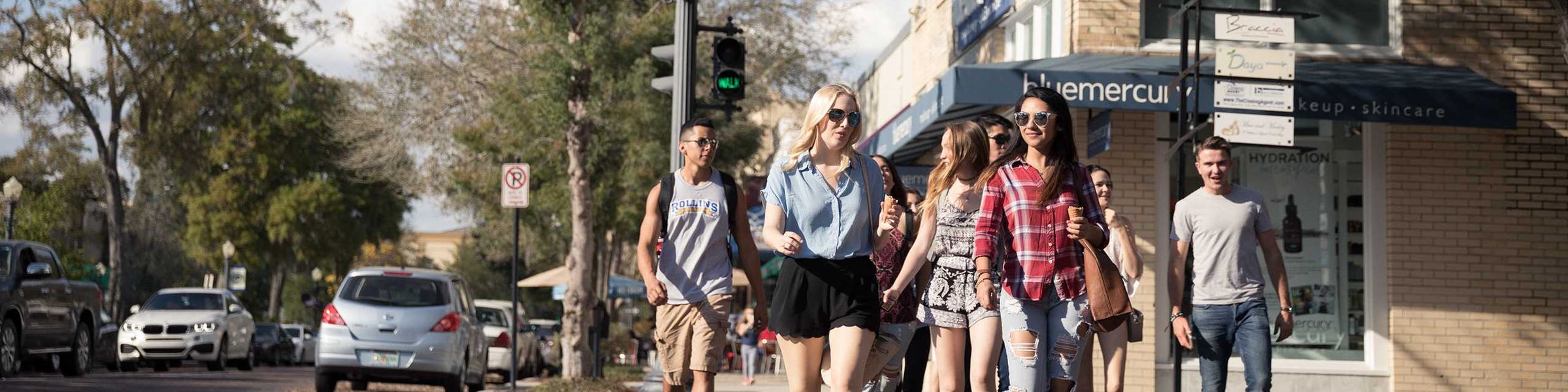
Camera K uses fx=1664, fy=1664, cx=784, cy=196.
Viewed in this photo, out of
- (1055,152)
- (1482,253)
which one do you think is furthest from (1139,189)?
(1055,152)

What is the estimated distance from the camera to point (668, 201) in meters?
8.46

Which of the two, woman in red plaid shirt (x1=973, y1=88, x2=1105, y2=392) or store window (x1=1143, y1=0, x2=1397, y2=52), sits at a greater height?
store window (x1=1143, y1=0, x2=1397, y2=52)

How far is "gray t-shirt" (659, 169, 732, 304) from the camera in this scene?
8328 millimetres

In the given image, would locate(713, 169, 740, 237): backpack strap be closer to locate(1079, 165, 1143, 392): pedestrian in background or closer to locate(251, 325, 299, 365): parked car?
locate(1079, 165, 1143, 392): pedestrian in background

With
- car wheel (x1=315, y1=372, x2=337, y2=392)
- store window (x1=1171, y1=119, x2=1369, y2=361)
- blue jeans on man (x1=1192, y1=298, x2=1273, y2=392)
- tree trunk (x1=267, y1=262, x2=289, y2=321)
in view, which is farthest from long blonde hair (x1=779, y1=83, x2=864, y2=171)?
tree trunk (x1=267, y1=262, x2=289, y2=321)

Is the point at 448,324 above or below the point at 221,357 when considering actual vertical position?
above

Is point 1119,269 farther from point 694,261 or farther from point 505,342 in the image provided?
point 505,342

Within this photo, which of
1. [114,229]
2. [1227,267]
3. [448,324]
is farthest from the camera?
[114,229]

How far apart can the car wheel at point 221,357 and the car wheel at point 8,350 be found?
320 inches

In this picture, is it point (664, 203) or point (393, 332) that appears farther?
point (393, 332)

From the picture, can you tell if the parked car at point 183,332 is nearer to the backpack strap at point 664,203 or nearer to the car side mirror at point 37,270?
the car side mirror at point 37,270

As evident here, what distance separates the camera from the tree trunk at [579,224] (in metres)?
20.0

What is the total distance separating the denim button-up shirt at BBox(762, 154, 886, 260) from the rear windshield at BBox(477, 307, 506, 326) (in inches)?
739

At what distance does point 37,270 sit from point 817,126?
1246 centimetres
